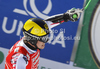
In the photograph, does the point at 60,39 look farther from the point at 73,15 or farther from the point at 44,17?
the point at 73,15

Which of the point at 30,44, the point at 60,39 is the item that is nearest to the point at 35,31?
the point at 30,44

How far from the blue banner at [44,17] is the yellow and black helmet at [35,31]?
4.87 feet

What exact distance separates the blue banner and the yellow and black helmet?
148cm

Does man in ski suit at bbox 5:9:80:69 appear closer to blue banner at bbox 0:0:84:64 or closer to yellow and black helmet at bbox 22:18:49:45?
yellow and black helmet at bbox 22:18:49:45

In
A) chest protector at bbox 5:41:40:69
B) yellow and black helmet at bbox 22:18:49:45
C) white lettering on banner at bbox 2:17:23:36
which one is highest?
white lettering on banner at bbox 2:17:23:36

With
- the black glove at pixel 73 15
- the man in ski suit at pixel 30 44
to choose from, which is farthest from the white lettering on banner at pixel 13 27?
the man in ski suit at pixel 30 44

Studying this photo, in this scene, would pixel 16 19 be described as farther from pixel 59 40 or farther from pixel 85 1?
pixel 85 1

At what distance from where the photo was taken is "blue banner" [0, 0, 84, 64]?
328cm

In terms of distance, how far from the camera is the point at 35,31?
5.99ft

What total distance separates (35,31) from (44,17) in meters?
1.60

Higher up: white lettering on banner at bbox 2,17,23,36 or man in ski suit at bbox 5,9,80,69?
white lettering on banner at bbox 2,17,23,36

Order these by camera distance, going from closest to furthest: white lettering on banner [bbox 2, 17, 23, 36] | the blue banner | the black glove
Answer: the black glove, the blue banner, white lettering on banner [bbox 2, 17, 23, 36]

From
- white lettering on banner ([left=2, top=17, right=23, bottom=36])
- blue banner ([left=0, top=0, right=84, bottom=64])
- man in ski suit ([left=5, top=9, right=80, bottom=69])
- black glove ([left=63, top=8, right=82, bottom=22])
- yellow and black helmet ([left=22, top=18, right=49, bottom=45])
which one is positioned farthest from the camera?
white lettering on banner ([left=2, top=17, right=23, bottom=36])

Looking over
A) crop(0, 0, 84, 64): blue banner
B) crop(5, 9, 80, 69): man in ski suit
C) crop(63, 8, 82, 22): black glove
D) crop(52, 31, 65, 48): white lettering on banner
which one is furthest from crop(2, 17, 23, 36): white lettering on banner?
crop(5, 9, 80, 69): man in ski suit
